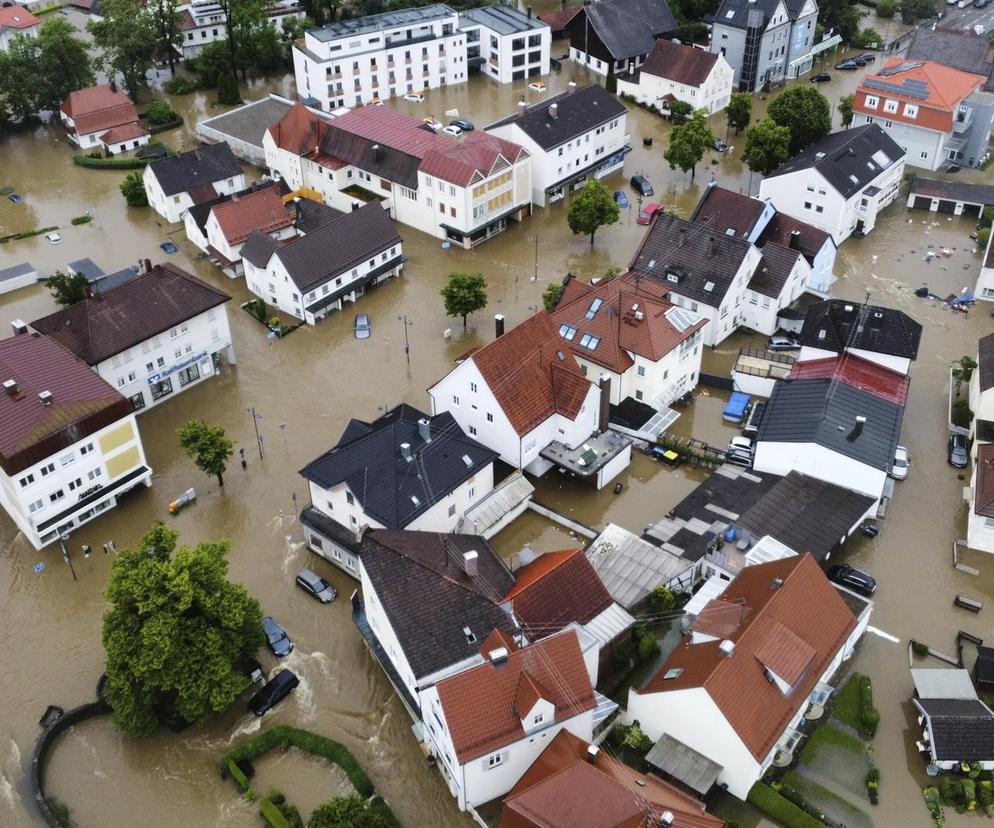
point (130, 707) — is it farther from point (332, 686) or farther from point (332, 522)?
point (332, 522)

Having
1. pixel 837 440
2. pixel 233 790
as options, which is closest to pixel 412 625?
pixel 233 790

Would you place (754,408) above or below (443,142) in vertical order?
below

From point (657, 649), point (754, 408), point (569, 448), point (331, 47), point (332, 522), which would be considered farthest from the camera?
point (331, 47)

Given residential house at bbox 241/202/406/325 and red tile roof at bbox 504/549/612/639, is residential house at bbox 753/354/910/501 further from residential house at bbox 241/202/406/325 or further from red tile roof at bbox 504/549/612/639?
residential house at bbox 241/202/406/325

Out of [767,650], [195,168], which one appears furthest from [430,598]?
[195,168]

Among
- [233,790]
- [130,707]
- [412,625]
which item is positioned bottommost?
[233,790]

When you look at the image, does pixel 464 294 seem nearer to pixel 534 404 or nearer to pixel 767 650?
pixel 534 404

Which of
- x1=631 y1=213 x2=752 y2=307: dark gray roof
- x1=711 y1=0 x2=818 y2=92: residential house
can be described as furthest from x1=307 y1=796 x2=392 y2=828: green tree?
x1=711 y1=0 x2=818 y2=92: residential house
